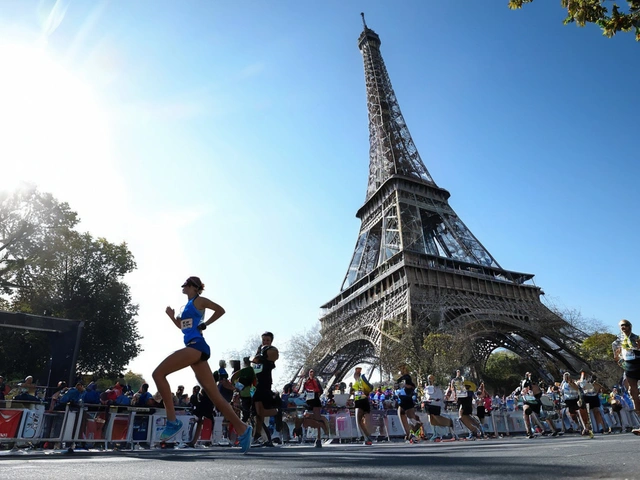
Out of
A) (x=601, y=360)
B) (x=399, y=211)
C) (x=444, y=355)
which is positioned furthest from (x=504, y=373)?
(x=444, y=355)

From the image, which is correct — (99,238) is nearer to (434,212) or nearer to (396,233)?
(396,233)

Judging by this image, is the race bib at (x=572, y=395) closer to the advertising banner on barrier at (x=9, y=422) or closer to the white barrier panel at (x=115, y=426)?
the white barrier panel at (x=115, y=426)

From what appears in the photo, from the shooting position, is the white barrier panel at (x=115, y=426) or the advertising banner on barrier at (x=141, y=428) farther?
the advertising banner on barrier at (x=141, y=428)

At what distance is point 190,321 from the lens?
4.36 m

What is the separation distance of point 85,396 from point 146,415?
1607 mm

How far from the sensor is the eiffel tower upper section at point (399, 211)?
4034cm

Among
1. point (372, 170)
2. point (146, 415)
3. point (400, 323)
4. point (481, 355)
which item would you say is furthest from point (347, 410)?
point (372, 170)

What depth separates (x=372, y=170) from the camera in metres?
52.3

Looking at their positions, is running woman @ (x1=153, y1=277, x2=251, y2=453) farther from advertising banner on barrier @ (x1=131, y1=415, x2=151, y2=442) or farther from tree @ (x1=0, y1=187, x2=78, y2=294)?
tree @ (x1=0, y1=187, x2=78, y2=294)

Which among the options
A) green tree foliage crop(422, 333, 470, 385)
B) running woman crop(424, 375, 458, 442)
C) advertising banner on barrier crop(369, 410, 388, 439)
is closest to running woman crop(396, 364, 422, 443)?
running woman crop(424, 375, 458, 442)

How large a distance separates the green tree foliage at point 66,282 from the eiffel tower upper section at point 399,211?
69.7ft

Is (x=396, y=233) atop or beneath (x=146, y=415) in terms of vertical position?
atop

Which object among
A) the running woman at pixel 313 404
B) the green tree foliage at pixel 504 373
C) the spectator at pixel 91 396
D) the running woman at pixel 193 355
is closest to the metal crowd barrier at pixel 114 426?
the spectator at pixel 91 396

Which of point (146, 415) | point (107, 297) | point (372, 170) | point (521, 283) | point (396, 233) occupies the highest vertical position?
point (372, 170)
